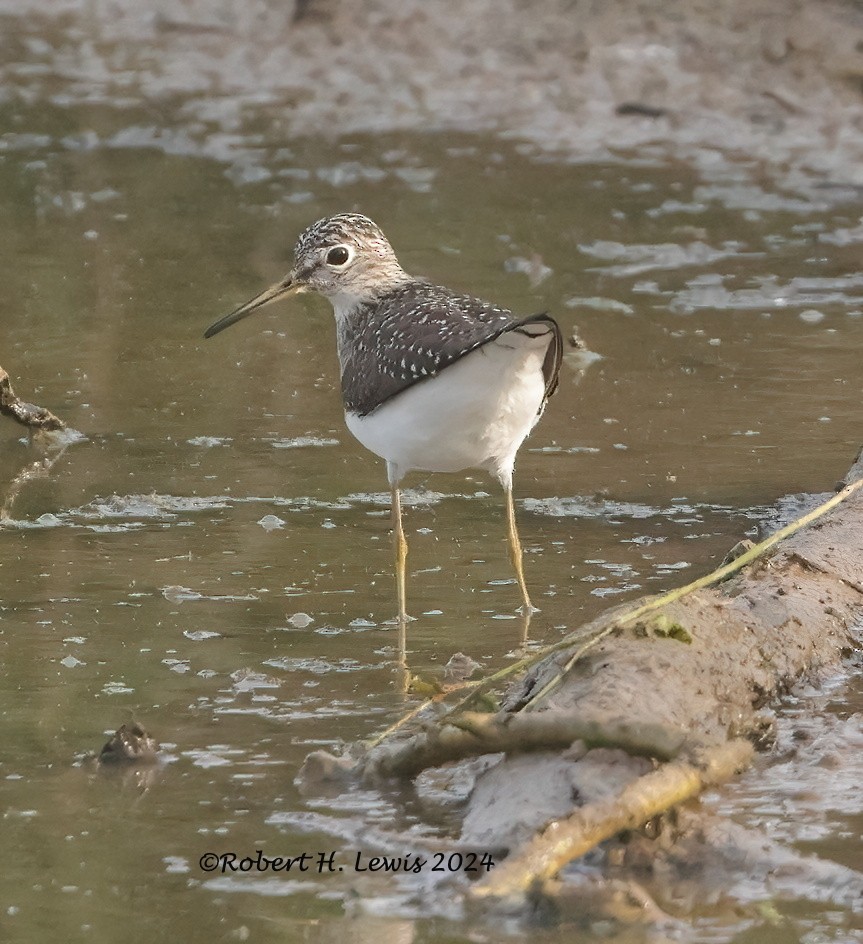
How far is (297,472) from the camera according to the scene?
7750 millimetres

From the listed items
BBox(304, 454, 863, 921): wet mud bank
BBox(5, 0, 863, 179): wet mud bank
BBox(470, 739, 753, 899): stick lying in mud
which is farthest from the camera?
BBox(5, 0, 863, 179): wet mud bank

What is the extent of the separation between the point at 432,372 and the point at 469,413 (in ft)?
0.62

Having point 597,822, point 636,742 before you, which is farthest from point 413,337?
point 597,822

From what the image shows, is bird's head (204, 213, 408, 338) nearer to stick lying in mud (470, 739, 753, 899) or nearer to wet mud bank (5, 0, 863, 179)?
stick lying in mud (470, 739, 753, 899)

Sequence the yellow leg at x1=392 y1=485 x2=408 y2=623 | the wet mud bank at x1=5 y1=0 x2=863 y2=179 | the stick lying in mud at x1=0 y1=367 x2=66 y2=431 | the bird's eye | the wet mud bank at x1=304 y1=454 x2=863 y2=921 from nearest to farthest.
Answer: the wet mud bank at x1=304 y1=454 x2=863 y2=921 < the yellow leg at x1=392 y1=485 x2=408 y2=623 < the bird's eye < the stick lying in mud at x1=0 y1=367 x2=66 y2=431 < the wet mud bank at x1=5 y1=0 x2=863 y2=179

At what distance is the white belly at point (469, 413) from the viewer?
19.5 ft

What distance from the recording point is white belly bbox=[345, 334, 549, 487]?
593 centimetres

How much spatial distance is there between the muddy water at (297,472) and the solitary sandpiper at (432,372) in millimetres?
489

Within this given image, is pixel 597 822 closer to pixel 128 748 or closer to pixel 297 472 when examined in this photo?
pixel 128 748

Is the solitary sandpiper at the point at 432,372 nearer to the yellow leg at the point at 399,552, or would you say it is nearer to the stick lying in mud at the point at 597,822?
the yellow leg at the point at 399,552

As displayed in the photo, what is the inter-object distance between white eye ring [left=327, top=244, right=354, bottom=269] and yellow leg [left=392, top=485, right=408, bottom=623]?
1.04 m

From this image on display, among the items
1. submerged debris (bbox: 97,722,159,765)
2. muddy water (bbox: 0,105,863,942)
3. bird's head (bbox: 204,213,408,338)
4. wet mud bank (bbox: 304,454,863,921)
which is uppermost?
bird's head (bbox: 204,213,408,338)

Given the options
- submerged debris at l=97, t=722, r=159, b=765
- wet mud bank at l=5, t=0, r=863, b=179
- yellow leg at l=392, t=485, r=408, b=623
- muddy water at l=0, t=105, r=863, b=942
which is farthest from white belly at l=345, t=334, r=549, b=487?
wet mud bank at l=5, t=0, r=863, b=179

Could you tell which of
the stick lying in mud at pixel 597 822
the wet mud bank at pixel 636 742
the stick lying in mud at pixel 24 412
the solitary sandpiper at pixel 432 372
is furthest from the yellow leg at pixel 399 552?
the stick lying in mud at pixel 24 412
